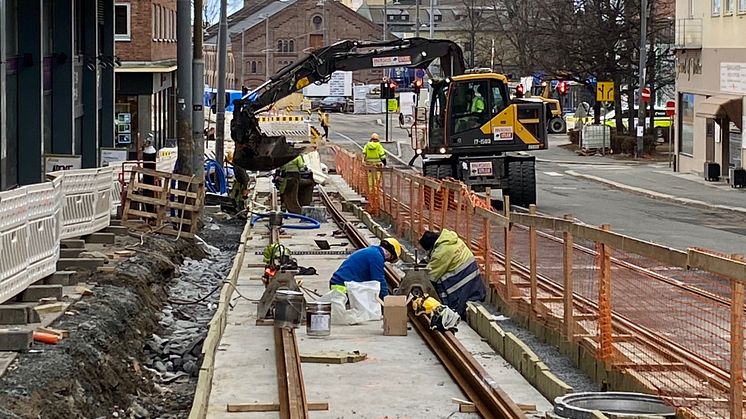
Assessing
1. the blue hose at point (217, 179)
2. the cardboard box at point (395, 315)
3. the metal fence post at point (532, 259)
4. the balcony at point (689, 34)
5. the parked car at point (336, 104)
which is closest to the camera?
the metal fence post at point (532, 259)

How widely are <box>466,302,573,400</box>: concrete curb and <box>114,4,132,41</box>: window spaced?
4080cm

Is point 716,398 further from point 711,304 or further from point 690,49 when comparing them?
point 690,49

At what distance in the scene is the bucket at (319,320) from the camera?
53.0ft

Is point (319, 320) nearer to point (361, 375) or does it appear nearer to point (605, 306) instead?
point (361, 375)

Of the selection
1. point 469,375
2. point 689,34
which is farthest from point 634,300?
point 689,34

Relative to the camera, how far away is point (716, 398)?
991cm

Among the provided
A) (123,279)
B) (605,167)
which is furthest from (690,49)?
(123,279)

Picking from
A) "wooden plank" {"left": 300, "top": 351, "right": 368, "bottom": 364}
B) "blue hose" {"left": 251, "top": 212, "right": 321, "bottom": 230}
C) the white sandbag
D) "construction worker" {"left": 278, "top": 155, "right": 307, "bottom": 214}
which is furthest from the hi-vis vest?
"wooden plank" {"left": 300, "top": 351, "right": 368, "bottom": 364}

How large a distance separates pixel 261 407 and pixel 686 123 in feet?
154

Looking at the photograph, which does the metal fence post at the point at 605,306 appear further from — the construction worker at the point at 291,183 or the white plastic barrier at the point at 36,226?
the construction worker at the point at 291,183

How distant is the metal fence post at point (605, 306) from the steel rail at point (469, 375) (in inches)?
40.8

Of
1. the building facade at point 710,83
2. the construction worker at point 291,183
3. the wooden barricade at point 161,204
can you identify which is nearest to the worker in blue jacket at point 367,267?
the wooden barricade at point 161,204

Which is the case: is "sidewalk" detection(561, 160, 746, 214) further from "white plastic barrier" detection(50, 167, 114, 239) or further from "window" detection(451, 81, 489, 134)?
"white plastic barrier" detection(50, 167, 114, 239)

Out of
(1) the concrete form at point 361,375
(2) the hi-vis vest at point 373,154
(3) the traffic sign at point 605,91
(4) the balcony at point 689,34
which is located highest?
(4) the balcony at point 689,34
